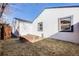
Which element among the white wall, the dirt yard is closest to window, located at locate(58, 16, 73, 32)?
the dirt yard

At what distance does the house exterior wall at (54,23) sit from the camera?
11.6 ft

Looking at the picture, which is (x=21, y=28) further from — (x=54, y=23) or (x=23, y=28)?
(x=54, y=23)

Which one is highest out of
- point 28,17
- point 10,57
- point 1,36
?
point 28,17

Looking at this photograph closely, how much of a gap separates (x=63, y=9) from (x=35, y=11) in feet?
1.06

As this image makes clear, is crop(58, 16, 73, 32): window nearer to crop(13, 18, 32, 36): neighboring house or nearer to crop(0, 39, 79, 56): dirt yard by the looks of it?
crop(0, 39, 79, 56): dirt yard

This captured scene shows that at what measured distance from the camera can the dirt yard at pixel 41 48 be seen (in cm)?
354

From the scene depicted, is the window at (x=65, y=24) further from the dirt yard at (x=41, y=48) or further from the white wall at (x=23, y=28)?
the white wall at (x=23, y=28)

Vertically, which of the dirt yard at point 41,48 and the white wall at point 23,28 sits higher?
the white wall at point 23,28

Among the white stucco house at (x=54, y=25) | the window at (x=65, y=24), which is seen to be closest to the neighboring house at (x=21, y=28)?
the white stucco house at (x=54, y=25)

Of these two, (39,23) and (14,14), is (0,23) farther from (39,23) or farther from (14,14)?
(39,23)

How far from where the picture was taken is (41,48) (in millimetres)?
3557

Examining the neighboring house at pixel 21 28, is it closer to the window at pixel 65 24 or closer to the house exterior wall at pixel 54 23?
the house exterior wall at pixel 54 23

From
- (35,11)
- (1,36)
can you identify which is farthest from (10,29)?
(35,11)

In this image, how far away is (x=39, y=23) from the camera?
11.7ft
